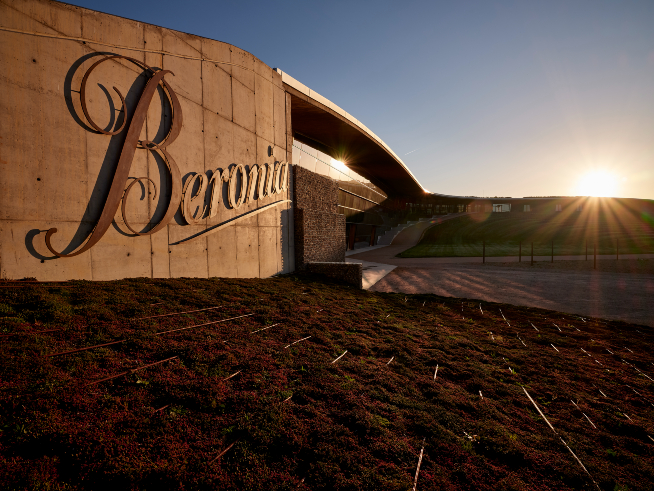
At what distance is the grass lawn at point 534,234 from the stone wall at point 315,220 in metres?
18.0

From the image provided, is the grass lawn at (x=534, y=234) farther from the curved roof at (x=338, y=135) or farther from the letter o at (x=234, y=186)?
the letter o at (x=234, y=186)

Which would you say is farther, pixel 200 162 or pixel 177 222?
pixel 200 162

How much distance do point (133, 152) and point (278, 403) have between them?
20.2ft

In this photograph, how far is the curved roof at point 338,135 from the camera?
659 inches

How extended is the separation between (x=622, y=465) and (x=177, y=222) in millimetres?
9154

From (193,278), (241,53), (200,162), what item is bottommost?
(193,278)

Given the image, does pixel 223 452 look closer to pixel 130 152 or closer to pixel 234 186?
pixel 130 152

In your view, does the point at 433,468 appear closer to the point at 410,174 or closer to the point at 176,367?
the point at 176,367

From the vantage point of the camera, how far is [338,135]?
2352 centimetres

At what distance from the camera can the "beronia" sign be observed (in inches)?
262

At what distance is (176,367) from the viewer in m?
4.27

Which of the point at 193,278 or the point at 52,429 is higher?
the point at 193,278

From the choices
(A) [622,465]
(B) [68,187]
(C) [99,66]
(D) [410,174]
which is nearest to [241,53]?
(C) [99,66]

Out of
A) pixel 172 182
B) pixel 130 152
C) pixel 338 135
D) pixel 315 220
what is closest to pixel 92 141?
pixel 130 152
